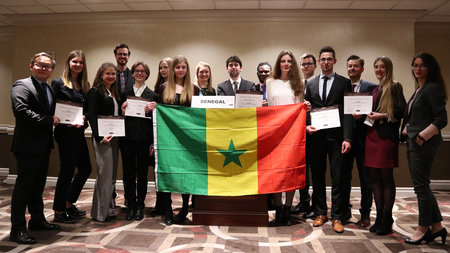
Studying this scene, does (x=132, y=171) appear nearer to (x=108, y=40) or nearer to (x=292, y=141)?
(x=292, y=141)

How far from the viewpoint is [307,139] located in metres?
2.91

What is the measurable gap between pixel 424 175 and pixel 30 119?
10.8 ft

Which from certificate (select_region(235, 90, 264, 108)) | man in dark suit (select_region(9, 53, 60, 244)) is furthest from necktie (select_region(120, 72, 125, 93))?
certificate (select_region(235, 90, 264, 108))

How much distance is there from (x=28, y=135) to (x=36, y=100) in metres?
Result: 0.31

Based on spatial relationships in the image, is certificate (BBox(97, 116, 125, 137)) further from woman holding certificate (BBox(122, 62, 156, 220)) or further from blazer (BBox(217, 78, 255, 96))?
blazer (BBox(217, 78, 255, 96))

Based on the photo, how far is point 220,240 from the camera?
8.06 ft

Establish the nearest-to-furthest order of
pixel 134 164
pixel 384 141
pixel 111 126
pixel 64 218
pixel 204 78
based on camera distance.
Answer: pixel 384 141 < pixel 111 126 < pixel 64 218 < pixel 134 164 < pixel 204 78

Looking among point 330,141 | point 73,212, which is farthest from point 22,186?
point 330,141

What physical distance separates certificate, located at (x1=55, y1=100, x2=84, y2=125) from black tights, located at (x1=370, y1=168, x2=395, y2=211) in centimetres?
287

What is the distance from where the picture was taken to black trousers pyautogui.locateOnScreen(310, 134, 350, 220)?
2.73 metres

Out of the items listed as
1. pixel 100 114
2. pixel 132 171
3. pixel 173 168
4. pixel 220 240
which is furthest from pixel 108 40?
pixel 220 240

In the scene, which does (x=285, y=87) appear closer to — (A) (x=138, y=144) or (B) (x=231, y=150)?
(B) (x=231, y=150)

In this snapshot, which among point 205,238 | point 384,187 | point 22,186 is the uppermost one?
point 22,186

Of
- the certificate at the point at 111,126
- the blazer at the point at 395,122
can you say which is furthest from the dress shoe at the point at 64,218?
the blazer at the point at 395,122
